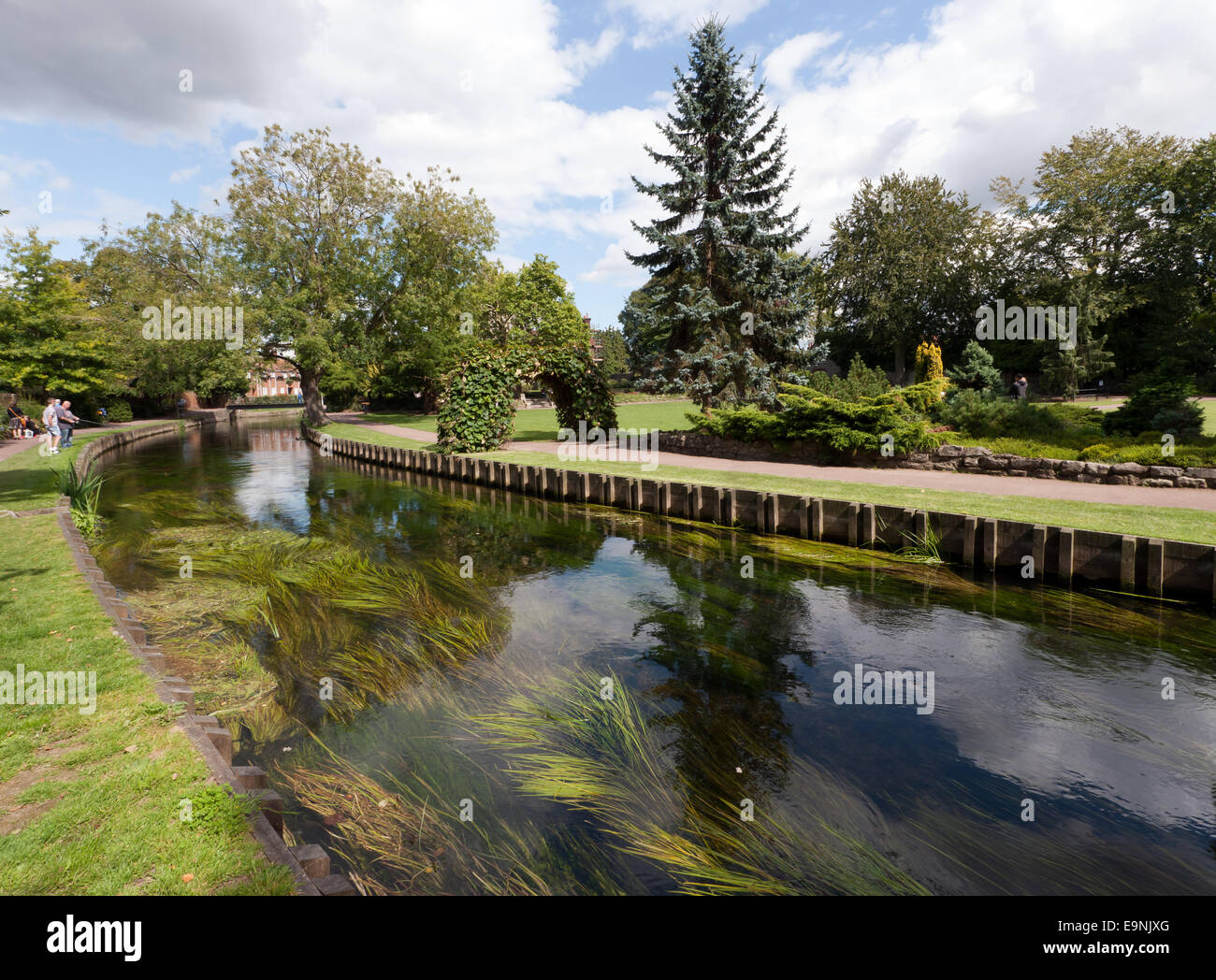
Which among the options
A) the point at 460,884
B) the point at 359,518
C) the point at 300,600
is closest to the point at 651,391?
the point at 359,518

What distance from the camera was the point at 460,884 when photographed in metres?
4.46

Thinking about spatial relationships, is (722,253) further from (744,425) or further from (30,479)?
(30,479)

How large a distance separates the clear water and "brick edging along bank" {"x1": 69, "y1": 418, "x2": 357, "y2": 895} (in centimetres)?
70

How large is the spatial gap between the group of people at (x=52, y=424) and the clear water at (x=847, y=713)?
17360 millimetres

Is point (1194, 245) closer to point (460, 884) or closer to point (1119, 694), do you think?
point (1119, 694)

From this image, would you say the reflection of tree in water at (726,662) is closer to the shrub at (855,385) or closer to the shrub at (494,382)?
the shrub at (494,382)

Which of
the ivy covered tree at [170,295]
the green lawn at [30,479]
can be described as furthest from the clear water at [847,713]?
the ivy covered tree at [170,295]

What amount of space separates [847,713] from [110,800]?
6453 mm

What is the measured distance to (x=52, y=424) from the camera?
24.8 m

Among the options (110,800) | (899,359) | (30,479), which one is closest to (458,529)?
(110,800)

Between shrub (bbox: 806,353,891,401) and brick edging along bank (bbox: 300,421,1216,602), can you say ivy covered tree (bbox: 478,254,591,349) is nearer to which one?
shrub (bbox: 806,353,891,401)

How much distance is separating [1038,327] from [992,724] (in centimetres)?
4535
